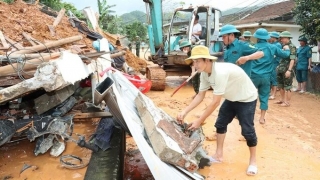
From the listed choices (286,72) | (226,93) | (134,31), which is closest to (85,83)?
(226,93)

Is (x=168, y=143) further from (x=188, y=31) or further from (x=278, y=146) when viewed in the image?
(x=188, y=31)

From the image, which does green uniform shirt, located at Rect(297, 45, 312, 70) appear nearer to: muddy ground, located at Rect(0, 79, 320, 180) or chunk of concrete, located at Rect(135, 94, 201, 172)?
muddy ground, located at Rect(0, 79, 320, 180)

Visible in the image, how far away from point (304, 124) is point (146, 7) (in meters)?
5.91

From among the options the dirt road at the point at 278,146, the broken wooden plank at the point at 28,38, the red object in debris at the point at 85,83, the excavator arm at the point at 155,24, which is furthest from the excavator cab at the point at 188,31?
the broken wooden plank at the point at 28,38

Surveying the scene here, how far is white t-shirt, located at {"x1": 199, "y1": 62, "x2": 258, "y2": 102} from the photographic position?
3.12m

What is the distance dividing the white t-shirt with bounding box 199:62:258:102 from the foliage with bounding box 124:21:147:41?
20553mm

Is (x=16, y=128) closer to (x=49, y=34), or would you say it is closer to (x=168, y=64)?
(x=49, y=34)

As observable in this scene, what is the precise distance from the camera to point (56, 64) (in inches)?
135

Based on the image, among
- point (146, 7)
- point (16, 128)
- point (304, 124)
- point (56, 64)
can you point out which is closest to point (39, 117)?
point (16, 128)

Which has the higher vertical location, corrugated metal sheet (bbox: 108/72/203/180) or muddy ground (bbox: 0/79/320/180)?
corrugated metal sheet (bbox: 108/72/203/180)

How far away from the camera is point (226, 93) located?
344cm

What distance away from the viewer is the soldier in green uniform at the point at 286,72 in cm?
660

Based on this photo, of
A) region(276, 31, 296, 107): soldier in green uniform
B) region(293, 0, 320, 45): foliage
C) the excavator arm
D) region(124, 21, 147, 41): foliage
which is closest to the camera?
region(276, 31, 296, 107): soldier in green uniform

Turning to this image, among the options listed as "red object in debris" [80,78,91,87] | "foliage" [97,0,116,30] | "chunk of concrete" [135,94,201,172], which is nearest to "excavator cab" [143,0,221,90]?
"red object in debris" [80,78,91,87]
